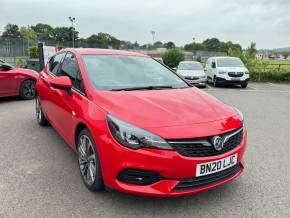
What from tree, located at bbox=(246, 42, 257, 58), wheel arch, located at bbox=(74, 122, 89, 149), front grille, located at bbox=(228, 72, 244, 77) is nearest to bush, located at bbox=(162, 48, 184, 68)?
tree, located at bbox=(246, 42, 257, 58)

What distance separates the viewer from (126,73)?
4.16 metres

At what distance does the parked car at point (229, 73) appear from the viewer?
51.2ft

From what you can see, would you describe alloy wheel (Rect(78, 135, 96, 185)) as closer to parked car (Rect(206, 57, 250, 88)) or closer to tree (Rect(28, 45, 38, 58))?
parked car (Rect(206, 57, 250, 88))

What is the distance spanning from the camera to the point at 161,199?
3.26 meters

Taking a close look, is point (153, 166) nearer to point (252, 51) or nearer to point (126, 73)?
point (126, 73)

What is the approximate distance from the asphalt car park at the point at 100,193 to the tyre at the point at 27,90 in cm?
439

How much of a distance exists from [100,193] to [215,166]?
1285 millimetres

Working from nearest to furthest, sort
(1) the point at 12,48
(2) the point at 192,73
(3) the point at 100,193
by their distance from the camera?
(3) the point at 100,193, (2) the point at 192,73, (1) the point at 12,48

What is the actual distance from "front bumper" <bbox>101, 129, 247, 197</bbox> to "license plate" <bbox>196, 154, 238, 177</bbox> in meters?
0.04

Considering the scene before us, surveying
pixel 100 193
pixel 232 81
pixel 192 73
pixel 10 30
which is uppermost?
pixel 10 30

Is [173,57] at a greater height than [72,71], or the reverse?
[173,57]

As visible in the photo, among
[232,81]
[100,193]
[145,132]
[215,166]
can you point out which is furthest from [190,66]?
[145,132]

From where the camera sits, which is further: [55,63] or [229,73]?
[229,73]

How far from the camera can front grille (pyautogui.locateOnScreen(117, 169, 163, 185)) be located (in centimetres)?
284
